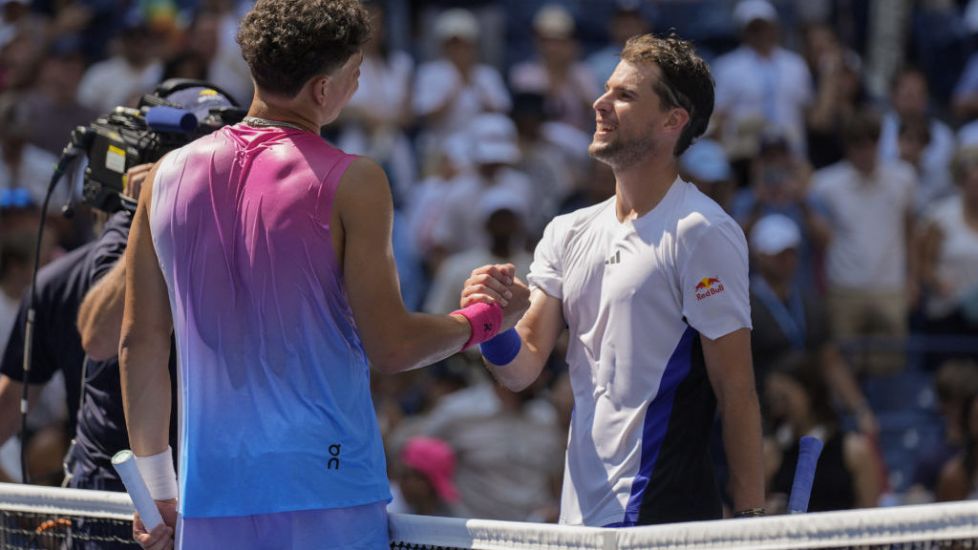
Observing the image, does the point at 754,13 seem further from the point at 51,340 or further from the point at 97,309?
the point at 97,309

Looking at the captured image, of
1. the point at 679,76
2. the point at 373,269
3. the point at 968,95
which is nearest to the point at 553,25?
the point at 968,95

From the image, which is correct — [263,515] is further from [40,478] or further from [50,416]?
[50,416]

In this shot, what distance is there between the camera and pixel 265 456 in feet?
11.3

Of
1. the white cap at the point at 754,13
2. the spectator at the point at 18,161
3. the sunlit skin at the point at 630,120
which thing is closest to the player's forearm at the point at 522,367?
the sunlit skin at the point at 630,120

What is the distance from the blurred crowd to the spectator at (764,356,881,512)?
0.02 metres

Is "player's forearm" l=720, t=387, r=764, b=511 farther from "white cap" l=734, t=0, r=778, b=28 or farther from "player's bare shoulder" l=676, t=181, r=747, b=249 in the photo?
"white cap" l=734, t=0, r=778, b=28

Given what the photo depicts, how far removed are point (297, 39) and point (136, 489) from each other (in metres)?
1.12

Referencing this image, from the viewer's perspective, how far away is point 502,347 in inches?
166

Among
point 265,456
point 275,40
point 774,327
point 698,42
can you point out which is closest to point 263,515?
point 265,456

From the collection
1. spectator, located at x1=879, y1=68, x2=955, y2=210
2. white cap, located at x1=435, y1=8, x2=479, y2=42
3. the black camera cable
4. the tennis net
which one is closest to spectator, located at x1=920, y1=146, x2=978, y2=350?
spectator, located at x1=879, y1=68, x2=955, y2=210

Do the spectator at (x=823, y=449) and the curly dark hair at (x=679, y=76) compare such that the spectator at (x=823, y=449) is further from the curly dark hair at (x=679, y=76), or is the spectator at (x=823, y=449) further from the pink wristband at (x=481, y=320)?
the pink wristband at (x=481, y=320)

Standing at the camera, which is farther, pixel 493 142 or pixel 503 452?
pixel 493 142

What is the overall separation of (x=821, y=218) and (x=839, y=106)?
6.73ft

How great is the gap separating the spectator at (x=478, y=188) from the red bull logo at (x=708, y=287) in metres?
6.42
